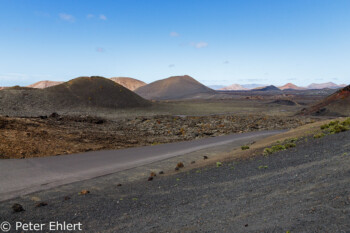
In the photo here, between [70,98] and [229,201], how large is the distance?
172ft

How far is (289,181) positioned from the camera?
7.66 meters

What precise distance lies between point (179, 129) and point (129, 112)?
2139 centimetres

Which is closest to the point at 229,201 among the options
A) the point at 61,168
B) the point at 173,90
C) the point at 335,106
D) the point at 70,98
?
the point at 61,168

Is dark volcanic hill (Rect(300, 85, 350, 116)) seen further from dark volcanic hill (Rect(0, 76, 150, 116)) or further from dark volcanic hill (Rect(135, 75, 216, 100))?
dark volcanic hill (Rect(135, 75, 216, 100))

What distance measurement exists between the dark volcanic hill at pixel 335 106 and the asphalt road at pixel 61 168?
37524 mm

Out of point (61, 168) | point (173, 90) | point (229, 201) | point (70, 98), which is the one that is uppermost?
point (173, 90)

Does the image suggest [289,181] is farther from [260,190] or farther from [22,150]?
[22,150]

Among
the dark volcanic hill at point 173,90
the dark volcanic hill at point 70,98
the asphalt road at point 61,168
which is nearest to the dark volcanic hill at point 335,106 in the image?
the dark volcanic hill at point 70,98

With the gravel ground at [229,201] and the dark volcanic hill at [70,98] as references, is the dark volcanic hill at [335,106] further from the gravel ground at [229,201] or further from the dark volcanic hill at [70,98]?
the gravel ground at [229,201]

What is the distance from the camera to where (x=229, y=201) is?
7.20 m

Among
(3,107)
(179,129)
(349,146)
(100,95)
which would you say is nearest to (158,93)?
(100,95)

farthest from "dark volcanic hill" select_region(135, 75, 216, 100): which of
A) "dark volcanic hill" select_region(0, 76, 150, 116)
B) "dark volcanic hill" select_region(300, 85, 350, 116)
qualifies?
"dark volcanic hill" select_region(300, 85, 350, 116)

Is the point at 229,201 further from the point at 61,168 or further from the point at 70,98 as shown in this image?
the point at 70,98

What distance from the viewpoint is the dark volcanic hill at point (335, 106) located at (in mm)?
45781
